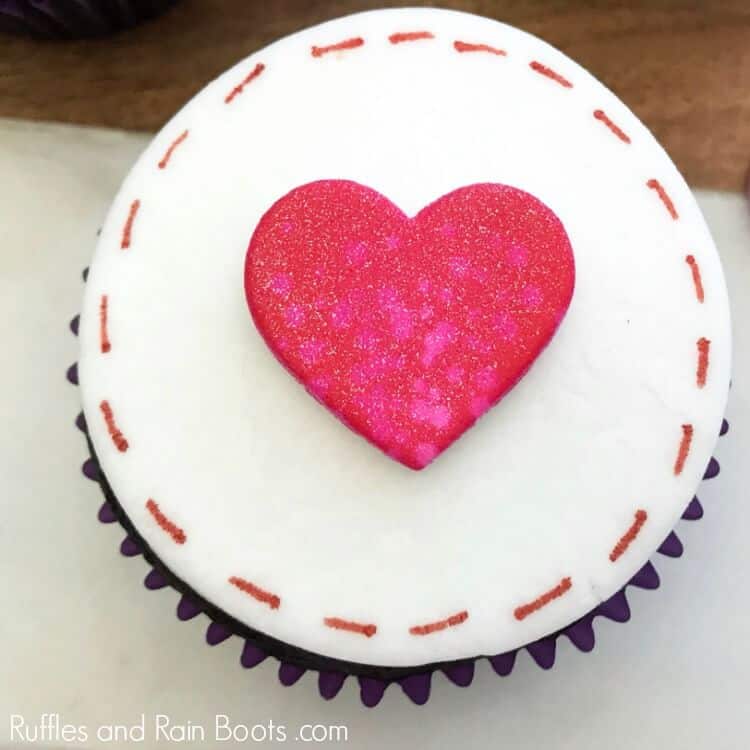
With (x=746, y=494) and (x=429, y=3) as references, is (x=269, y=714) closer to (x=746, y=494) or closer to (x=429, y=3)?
(x=746, y=494)

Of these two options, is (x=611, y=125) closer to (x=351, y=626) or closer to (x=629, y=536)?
(x=629, y=536)

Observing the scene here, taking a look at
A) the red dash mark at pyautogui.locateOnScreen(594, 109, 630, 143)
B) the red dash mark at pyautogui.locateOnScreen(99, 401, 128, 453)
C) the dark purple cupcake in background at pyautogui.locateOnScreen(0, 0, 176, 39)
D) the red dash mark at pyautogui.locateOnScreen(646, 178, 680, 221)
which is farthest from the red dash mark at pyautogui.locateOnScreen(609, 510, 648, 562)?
the dark purple cupcake in background at pyautogui.locateOnScreen(0, 0, 176, 39)

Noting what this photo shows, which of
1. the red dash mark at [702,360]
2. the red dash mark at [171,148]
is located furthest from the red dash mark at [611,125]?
the red dash mark at [171,148]

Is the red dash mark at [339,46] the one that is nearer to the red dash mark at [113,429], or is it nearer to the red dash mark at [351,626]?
the red dash mark at [113,429]

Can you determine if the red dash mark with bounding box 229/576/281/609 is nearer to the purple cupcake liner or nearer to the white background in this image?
the purple cupcake liner

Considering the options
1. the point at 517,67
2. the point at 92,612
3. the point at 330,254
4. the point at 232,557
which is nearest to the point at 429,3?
the point at 517,67
